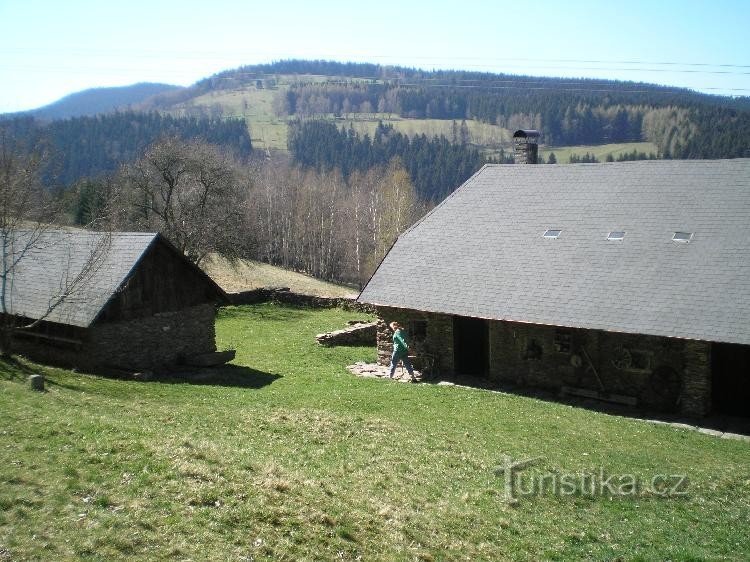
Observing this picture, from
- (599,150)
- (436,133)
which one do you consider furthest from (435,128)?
(599,150)

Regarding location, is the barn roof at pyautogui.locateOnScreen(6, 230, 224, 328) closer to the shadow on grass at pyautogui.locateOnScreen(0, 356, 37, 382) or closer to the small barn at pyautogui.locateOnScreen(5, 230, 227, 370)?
the small barn at pyautogui.locateOnScreen(5, 230, 227, 370)

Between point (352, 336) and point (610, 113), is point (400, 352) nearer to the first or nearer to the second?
point (352, 336)

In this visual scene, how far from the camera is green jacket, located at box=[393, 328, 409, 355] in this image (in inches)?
878

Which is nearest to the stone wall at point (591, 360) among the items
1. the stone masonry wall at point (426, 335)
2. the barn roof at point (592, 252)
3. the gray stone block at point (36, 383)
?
the stone masonry wall at point (426, 335)

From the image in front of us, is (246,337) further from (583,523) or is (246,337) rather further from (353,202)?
(353,202)

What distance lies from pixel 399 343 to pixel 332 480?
422 inches

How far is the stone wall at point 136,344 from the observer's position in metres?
21.6

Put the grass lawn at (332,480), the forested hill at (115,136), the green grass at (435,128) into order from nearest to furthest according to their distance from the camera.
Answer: the grass lawn at (332,480) < the forested hill at (115,136) < the green grass at (435,128)

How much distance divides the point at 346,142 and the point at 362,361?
134399mm

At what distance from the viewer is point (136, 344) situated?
22.7 metres

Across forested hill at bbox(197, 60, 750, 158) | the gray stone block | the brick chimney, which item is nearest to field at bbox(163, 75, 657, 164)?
forested hill at bbox(197, 60, 750, 158)

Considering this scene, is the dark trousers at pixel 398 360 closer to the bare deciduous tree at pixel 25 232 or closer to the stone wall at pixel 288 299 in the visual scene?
the bare deciduous tree at pixel 25 232

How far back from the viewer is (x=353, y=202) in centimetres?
8725

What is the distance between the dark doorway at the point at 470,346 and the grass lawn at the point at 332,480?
4911 mm
